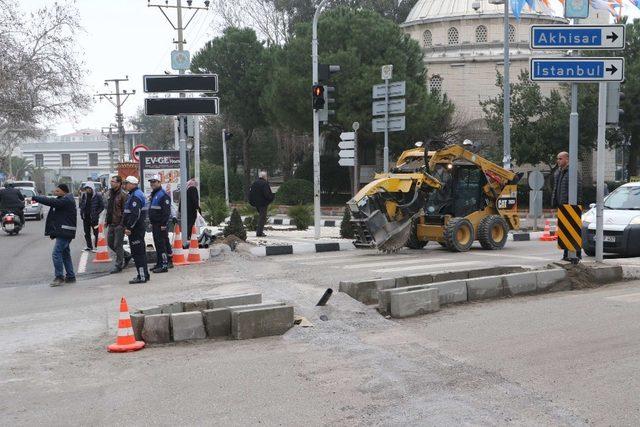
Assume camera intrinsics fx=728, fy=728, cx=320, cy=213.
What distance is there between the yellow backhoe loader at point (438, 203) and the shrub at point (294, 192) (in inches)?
966

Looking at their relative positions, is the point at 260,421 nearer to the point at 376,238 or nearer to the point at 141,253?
the point at 141,253

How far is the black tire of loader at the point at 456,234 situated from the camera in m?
15.7

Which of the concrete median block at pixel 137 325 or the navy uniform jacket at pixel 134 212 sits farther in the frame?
the navy uniform jacket at pixel 134 212

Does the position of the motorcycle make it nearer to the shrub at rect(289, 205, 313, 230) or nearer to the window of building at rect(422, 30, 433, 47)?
the shrub at rect(289, 205, 313, 230)

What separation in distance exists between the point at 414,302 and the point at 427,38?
4697cm

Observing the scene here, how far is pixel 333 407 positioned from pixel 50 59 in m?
32.7

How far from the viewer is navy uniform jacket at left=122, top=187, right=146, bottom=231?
474 inches

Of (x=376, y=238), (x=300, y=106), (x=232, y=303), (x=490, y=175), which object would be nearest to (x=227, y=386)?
(x=232, y=303)

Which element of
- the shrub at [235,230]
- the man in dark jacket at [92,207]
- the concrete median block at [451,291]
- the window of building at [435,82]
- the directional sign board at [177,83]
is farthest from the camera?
the window of building at [435,82]

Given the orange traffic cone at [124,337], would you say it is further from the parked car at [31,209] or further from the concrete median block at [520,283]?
the parked car at [31,209]

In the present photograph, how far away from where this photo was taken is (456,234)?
1584cm

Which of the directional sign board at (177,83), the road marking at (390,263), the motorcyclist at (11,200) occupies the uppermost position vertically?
the directional sign board at (177,83)

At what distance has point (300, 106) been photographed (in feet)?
133

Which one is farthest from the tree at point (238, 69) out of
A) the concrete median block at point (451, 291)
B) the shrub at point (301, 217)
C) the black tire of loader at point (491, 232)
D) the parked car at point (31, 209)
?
the concrete median block at point (451, 291)
